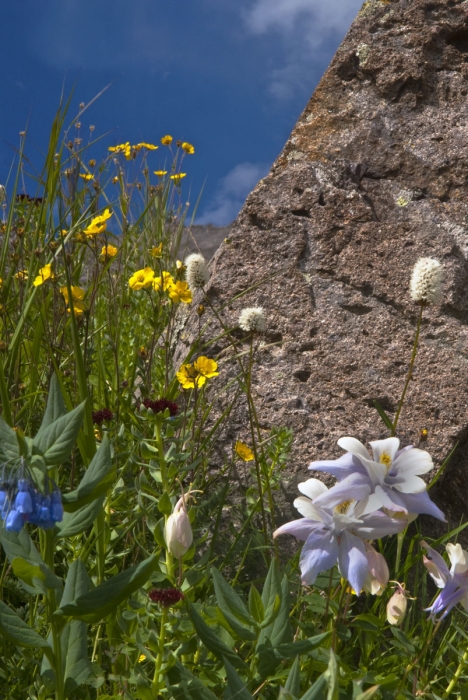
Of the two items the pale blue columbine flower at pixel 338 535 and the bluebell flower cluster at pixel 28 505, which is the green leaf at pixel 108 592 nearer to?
the bluebell flower cluster at pixel 28 505

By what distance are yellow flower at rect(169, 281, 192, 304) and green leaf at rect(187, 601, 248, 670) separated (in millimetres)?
1647

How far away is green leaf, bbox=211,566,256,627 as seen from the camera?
121 cm

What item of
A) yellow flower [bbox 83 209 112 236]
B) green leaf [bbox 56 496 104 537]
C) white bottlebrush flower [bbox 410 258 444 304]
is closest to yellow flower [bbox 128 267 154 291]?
yellow flower [bbox 83 209 112 236]

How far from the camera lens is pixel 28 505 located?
1.04m

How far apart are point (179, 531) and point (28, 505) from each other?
0.36m

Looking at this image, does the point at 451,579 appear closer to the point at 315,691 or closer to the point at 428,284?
the point at 315,691

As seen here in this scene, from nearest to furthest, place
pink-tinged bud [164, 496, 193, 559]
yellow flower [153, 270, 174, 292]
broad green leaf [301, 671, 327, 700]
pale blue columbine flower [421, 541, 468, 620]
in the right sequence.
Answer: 1. broad green leaf [301, 671, 327, 700]
2. pink-tinged bud [164, 496, 193, 559]
3. pale blue columbine flower [421, 541, 468, 620]
4. yellow flower [153, 270, 174, 292]

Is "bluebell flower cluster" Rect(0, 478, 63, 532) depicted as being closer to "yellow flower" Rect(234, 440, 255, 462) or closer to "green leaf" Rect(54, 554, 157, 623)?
"green leaf" Rect(54, 554, 157, 623)

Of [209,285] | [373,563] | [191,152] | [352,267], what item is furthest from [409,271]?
[191,152]

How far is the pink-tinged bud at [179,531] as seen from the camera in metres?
1.31

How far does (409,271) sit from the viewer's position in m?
2.66

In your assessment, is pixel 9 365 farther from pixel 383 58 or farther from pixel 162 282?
pixel 383 58

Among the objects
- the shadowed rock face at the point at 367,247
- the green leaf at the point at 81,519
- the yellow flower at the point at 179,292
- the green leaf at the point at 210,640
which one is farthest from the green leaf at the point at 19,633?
the yellow flower at the point at 179,292

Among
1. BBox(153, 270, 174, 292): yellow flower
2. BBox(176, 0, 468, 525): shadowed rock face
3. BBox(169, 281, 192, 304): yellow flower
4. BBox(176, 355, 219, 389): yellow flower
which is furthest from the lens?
BBox(153, 270, 174, 292): yellow flower
